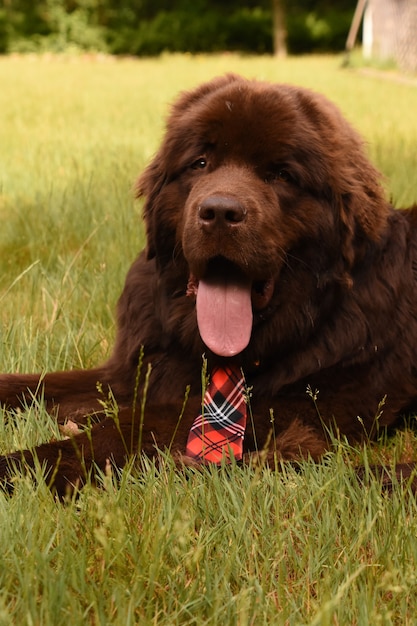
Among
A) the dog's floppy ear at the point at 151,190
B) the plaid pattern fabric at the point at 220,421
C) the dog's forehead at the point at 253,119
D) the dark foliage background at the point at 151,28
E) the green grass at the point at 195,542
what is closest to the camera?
the green grass at the point at 195,542

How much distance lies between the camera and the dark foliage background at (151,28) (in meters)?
32.8

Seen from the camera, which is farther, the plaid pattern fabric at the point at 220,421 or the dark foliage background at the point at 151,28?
the dark foliage background at the point at 151,28

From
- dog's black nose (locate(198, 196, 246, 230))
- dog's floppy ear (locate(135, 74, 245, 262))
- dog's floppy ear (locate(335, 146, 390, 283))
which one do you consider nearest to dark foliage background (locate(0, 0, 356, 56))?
dog's floppy ear (locate(135, 74, 245, 262))

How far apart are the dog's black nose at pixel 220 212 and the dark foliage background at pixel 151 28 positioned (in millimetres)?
31354

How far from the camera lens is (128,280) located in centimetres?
328

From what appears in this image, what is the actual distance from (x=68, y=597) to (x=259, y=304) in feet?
4.73

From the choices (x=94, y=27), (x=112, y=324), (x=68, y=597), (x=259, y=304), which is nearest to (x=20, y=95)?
(x=112, y=324)

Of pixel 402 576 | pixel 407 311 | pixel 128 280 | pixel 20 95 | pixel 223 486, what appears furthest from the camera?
pixel 20 95

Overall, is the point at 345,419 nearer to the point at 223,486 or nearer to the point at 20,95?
the point at 223,486

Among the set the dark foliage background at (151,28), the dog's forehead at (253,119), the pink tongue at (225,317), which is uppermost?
the dark foliage background at (151,28)

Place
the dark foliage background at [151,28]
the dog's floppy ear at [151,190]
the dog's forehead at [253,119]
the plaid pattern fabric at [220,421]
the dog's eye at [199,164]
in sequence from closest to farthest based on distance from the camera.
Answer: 1. the plaid pattern fabric at [220,421]
2. the dog's forehead at [253,119]
3. the dog's eye at [199,164]
4. the dog's floppy ear at [151,190]
5. the dark foliage background at [151,28]

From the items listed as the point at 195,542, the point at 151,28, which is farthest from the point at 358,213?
the point at 151,28

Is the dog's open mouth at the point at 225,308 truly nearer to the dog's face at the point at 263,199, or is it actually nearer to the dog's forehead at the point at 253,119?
the dog's face at the point at 263,199

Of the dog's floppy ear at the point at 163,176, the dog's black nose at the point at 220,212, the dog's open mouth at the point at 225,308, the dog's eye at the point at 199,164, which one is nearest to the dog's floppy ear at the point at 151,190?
the dog's floppy ear at the point at 163,176
